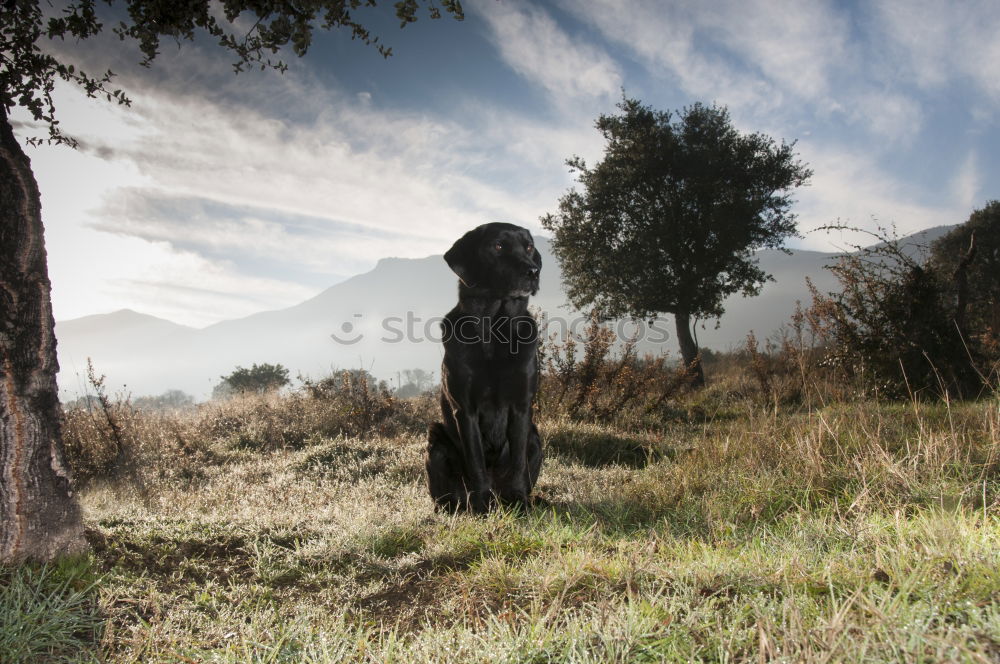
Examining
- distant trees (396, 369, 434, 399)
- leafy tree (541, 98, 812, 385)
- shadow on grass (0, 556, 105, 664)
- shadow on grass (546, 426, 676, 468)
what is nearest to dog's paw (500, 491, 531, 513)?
shadow on grass (0, 556, 105, 664)

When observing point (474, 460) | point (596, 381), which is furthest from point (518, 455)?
point (596, 381)

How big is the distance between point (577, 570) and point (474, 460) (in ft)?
4.76

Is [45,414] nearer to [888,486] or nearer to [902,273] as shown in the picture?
[888,486]

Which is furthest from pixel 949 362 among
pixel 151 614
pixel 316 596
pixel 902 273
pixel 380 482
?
pixel 151 614

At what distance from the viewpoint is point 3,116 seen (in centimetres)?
299

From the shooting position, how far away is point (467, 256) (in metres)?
3.62

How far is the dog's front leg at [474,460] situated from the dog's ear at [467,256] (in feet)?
3.08

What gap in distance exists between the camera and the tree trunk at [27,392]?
9.15 ft

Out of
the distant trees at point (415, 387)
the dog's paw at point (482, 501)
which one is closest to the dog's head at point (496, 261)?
the dog's paw at point (482, 501)

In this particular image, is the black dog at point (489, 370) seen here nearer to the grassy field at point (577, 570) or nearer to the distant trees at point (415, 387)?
the grassy field at point (577, 570)

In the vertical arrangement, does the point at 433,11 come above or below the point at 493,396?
above

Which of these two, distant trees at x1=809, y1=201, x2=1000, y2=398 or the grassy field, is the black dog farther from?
distant trees at x1=809, y1=201, x2=1000, y2=398

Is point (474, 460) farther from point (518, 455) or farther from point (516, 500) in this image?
point (516, 500)

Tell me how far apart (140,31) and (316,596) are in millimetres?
3670
